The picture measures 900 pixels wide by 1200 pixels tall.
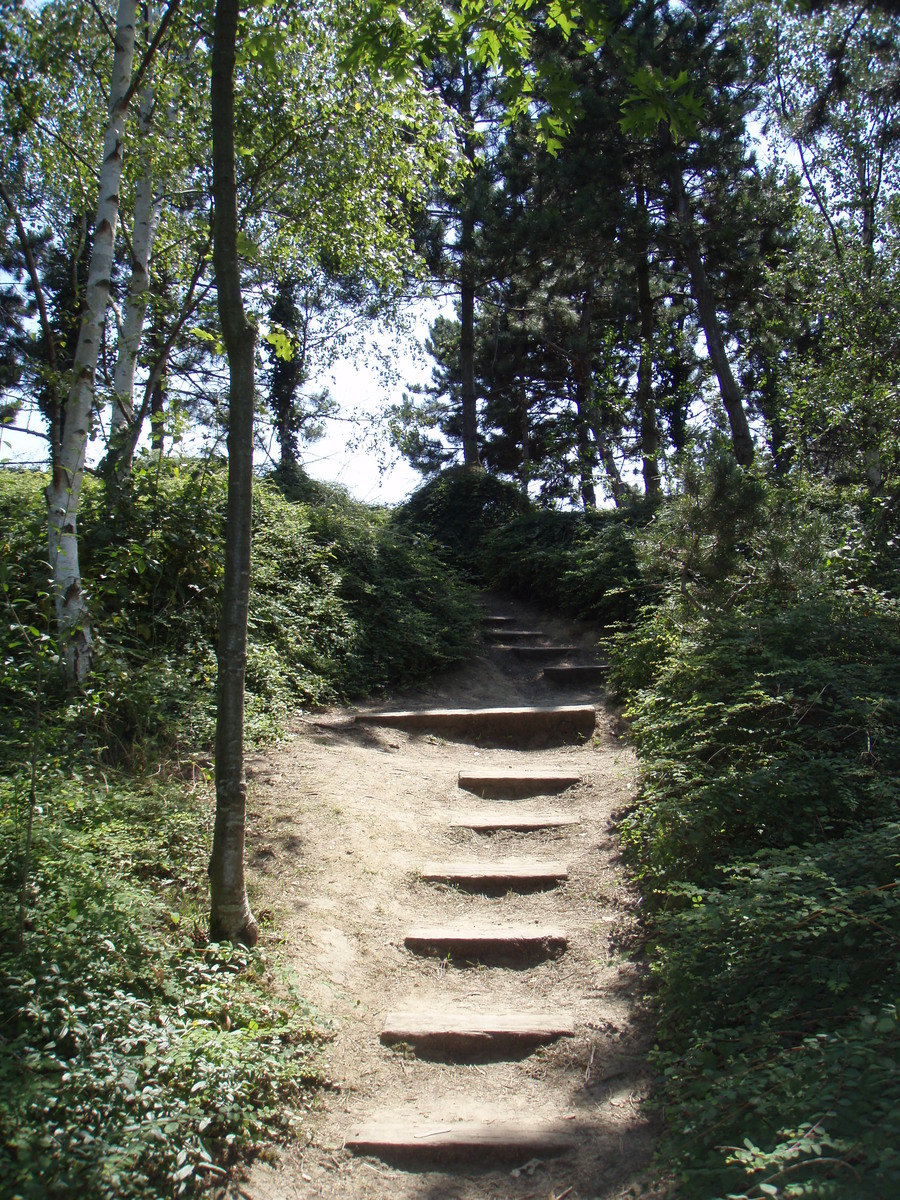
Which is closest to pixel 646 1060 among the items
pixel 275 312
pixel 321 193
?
pixel 321 193

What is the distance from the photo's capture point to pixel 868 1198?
1.51m

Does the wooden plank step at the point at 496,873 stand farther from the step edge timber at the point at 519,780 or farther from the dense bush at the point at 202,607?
the dense bush at the point at 202,607

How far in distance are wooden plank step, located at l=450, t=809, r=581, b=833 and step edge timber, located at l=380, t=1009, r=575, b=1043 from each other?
5.81 feet

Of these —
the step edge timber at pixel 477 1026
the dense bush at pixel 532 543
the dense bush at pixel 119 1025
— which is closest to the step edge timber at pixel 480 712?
the dense bush at pixel 532 543

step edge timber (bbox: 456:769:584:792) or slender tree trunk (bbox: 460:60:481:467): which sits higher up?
slender tree trunk (bbox: 460:60:481:467)

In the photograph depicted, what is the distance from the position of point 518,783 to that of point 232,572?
328cm

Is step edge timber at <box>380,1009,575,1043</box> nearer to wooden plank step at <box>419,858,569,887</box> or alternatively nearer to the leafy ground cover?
the leafy ground cover

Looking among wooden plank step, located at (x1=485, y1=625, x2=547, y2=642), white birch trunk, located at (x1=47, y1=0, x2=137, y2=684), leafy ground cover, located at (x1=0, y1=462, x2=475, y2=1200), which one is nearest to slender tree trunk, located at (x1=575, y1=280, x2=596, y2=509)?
wooden plank step, located at (x1=485, y1=625, x2=547, y2=642)

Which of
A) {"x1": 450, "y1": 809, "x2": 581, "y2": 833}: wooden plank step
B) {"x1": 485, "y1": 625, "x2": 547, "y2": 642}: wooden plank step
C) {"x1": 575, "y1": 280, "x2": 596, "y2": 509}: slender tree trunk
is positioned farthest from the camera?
{"x1": 575, "y1": 280, "x2": 596, "y2": 509}: slender tree trunk

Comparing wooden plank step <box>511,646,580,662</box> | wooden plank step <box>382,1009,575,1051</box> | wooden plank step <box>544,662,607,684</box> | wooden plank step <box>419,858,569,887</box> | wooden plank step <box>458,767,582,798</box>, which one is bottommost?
wooden plank step <box>382,1009,575,1051</box>

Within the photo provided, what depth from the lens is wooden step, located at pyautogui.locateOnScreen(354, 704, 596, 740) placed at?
7.07 meters

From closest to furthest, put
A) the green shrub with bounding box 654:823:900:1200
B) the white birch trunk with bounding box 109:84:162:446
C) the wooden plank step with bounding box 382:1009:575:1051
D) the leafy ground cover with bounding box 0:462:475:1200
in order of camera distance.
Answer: the green shrub with bounding box 654:823:900:1200, the leafy ground cover with bounding box 0:462:475:1200, the wooden plank step with bounding box 382:1009:575:1051, the white birch trunk with bounding box 109:84:162:446

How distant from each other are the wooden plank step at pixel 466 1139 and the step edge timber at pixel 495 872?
1.72m

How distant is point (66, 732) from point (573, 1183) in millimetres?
3182
